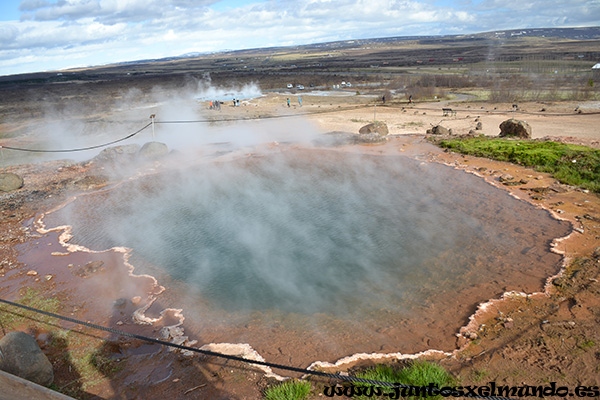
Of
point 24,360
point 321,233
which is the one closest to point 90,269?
point 24,360

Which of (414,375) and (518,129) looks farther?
(518,129)

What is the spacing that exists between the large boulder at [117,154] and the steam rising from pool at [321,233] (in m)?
2.29

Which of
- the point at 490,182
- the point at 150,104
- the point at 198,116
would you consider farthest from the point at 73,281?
the point at 150,104

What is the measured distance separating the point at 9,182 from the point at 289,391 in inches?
475

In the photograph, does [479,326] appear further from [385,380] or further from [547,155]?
[547,155]

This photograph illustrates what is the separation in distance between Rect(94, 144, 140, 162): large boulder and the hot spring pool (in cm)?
215

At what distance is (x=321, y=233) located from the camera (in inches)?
341

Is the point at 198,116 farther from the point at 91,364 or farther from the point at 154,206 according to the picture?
the point at 91,364

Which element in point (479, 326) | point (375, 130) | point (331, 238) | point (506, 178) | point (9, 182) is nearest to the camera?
point (479, 326)

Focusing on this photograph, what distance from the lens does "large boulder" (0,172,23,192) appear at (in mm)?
11805

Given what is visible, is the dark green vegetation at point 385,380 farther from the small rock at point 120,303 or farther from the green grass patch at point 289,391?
the small rock at point 120,303

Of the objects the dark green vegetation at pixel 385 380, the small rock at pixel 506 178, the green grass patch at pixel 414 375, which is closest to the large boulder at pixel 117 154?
the dark green vegetation at pixel 385 380

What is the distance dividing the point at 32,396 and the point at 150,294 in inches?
132

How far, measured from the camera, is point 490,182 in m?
10.9
